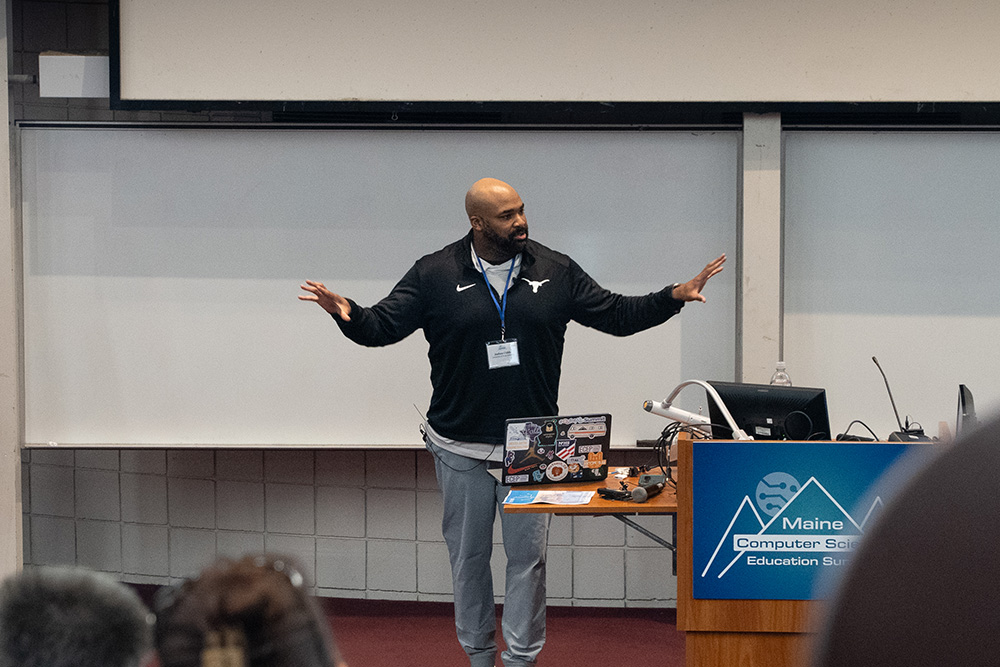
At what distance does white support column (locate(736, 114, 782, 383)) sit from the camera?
344 cm

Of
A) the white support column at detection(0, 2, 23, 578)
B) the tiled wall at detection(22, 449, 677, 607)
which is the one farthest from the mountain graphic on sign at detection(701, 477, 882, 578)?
the white support column at detection(0, 2, 23, 578)

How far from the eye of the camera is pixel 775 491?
2.11 meters

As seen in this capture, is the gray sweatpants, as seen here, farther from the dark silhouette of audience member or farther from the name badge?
the dark silhouette of audience member

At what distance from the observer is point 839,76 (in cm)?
340

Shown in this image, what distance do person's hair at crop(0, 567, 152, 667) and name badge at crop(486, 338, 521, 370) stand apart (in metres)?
2.23

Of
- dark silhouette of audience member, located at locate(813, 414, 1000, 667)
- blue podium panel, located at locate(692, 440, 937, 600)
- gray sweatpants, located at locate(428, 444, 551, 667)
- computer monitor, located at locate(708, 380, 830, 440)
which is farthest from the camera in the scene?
gray sweatpants, located at locate(428, 444, 551, 667)

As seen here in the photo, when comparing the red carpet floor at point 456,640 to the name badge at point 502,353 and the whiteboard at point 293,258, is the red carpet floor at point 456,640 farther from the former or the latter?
the name badge at point 502,353

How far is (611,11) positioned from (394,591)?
8.29ft

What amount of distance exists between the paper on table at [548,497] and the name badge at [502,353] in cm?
40

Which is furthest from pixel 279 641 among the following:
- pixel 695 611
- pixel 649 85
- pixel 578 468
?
pixel 649 85

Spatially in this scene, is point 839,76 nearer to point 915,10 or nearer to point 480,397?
point 915,10

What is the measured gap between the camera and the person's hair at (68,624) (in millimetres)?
506

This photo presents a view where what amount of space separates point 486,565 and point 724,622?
0.87 meters

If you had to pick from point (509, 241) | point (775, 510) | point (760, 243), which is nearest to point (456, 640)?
point (509, 241)
